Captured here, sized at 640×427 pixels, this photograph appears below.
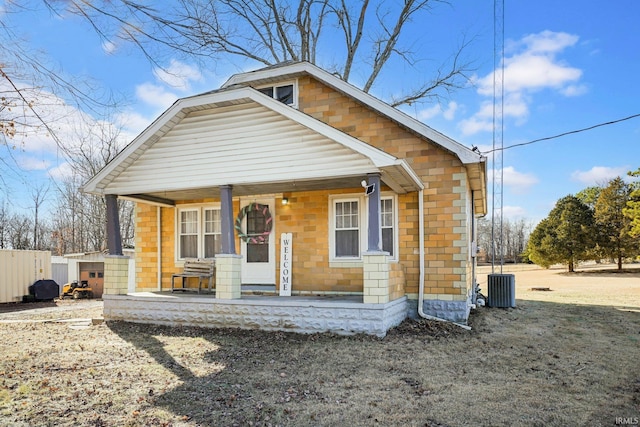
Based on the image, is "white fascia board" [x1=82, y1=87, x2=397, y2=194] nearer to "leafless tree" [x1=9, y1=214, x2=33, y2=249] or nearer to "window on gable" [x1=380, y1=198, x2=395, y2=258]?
"window on gable" [x1=380, y1=198, x2=395, y2=258]

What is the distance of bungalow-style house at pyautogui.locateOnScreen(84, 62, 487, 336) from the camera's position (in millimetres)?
7703

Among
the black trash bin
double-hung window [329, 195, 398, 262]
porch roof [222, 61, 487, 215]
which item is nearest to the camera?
porch roof [222, 61, 487, 215]

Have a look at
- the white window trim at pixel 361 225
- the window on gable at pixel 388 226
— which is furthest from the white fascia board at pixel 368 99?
the window on gable at pixel 388 226

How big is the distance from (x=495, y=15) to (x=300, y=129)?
7.57 m

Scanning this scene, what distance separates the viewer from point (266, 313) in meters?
8.02

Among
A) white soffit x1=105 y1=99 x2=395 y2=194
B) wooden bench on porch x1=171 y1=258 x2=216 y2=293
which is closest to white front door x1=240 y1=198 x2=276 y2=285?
wooden bench on porch x1=171 y1=258 x2=216 y2=293

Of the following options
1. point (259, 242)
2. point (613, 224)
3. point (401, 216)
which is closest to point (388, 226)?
point (401, 216)

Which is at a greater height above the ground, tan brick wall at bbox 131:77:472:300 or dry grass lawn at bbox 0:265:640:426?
tan brick wall at bbox 131:77:472:300

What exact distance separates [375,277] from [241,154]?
11.3 ft

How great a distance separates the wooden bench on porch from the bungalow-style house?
397 mm

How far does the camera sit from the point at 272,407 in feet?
14.3

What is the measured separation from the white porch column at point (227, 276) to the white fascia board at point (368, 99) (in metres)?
4.27

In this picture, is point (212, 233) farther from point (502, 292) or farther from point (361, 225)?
point (502, 292)

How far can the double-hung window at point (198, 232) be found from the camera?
1105 centimetres
